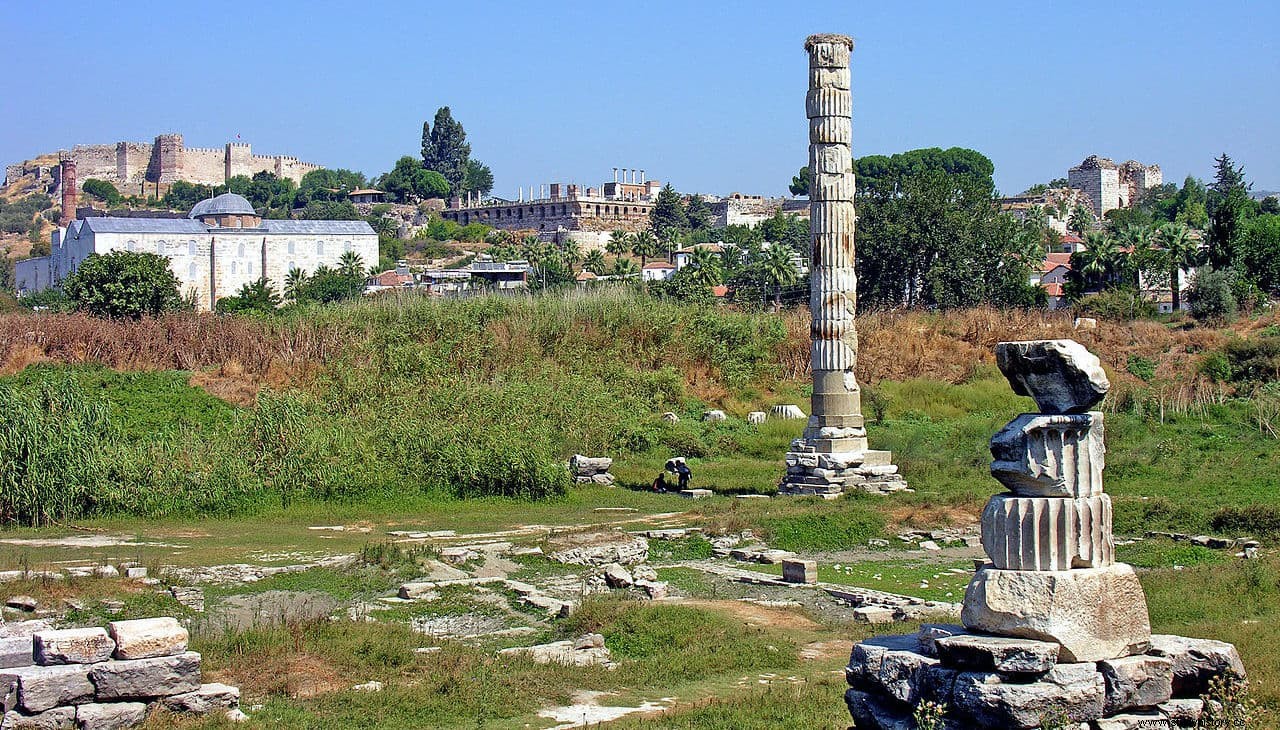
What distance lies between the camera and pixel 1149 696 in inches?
278

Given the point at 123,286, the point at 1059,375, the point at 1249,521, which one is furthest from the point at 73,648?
the point at 123,286

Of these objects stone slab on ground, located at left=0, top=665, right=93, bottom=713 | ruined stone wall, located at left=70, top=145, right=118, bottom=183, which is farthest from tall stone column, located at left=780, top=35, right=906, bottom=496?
ruined stone wall, located at left=70, top=145, right=118, bottom=183

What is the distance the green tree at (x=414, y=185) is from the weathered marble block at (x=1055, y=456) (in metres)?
121

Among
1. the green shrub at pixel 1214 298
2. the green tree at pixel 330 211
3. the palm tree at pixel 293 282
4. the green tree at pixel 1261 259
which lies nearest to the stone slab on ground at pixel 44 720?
the green shrub at pixel 1214 298

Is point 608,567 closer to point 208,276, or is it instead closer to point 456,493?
point 456,493

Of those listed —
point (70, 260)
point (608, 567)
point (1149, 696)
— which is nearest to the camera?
point (1149, 696)

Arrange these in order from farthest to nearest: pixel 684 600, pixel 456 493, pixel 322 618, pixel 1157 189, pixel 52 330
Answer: pixel 1157 189 < pixel 52 330 < pixel 456 493 < pixel 684 600 < pixel 322 618

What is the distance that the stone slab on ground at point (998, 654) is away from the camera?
686 centimetres

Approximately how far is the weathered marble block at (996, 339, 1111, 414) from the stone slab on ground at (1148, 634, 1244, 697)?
4.42 ft

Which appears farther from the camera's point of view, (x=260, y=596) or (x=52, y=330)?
(x=52, y=330)

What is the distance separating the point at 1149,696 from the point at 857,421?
1357 cm

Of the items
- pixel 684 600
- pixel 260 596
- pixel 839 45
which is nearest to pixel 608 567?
pixel 684 600

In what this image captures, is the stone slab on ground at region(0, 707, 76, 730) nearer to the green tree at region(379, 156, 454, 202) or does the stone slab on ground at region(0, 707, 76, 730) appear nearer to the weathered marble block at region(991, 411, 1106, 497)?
the weathered marble block at region(991, 411, 1106, 497)

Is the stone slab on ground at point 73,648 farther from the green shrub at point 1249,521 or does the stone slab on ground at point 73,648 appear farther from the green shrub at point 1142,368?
the green shrub at point 1142,368
